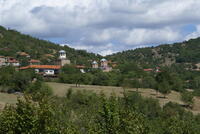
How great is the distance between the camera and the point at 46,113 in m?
17.3

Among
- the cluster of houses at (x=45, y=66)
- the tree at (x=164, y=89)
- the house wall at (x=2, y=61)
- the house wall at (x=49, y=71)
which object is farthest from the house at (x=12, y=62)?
the tree at (x=164, y=89)

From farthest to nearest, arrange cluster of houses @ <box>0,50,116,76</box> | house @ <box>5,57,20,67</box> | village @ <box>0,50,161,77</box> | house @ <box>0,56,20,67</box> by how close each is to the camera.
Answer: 1. house @ <box>5,57,20,67</box>
2. house @ <box>0,56,20,67</box>
3. cluster of houses @ <box>0,50,116,76</box>
4. village @ <box>0,50,161,77</box>

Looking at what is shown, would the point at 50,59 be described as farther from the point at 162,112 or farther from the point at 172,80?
the point at 162,112

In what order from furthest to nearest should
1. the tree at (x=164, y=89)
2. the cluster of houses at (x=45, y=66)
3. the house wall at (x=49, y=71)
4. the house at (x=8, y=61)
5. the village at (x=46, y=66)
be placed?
the house at (x=8, y=61) < the house wall at (x=49, y=71) < the cluster of houses at (x=45, y=66) < the village at (x=46, y=66) < the tree at (x=164, y=89)

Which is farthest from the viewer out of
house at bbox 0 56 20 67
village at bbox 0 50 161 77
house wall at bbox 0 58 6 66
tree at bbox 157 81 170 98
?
house at bbox 0 56 20 67

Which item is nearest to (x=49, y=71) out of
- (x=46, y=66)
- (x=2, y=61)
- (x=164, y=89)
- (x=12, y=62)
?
(x=46, y=66)

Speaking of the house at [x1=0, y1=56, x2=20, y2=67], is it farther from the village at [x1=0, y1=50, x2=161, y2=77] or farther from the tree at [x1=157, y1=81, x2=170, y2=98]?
the tree at [x1=157, y1=81, x2=170, y2=98]

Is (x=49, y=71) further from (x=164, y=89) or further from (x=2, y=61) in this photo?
(x=164, y=89)

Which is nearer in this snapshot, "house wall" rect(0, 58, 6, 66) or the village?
the village

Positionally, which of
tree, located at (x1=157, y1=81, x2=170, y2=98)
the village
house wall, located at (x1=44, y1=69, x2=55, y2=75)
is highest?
the village

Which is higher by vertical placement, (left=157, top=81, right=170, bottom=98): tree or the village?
the village

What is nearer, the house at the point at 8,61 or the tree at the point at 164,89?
the tree at the point at 164,89

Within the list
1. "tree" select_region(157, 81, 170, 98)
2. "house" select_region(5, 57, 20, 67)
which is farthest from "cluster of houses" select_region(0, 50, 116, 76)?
"tree" select_region(157, 81, 170, 98)

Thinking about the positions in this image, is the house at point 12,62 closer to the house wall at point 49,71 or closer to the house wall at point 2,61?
the house wall at point 2,61
